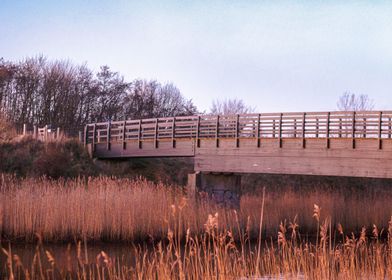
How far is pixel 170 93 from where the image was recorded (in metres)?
59.6

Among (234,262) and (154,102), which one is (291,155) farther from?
(154,102)

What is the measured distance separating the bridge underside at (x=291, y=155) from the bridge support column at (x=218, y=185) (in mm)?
466

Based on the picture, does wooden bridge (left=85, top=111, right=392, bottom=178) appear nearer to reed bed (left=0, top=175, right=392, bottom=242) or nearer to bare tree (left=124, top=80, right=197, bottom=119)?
reed bed (left=0, top=175, right=392, bottom=242)

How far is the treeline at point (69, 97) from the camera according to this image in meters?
48.2

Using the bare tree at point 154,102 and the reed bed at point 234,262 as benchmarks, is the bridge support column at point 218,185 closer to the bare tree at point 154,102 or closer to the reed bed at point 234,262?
the reed bed at point 234,262

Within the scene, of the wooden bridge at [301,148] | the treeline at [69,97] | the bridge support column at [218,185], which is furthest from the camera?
the treeline at [69,97]

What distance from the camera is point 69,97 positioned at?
166ft

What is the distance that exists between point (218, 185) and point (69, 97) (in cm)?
2728

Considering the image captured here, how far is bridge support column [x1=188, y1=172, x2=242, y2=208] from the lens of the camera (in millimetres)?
25547

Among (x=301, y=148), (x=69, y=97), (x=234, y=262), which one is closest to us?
(x=234, y=262)

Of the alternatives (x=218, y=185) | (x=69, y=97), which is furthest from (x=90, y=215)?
(x=69, y=97)

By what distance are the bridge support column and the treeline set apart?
22.5 m

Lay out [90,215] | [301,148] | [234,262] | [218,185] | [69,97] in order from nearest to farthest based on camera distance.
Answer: [234,262]
[90,215]
[301,148]
[218,185]
[69,97]

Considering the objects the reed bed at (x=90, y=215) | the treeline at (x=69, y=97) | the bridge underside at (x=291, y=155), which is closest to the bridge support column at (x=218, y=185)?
the bridge underside at (x=291, y=155)
